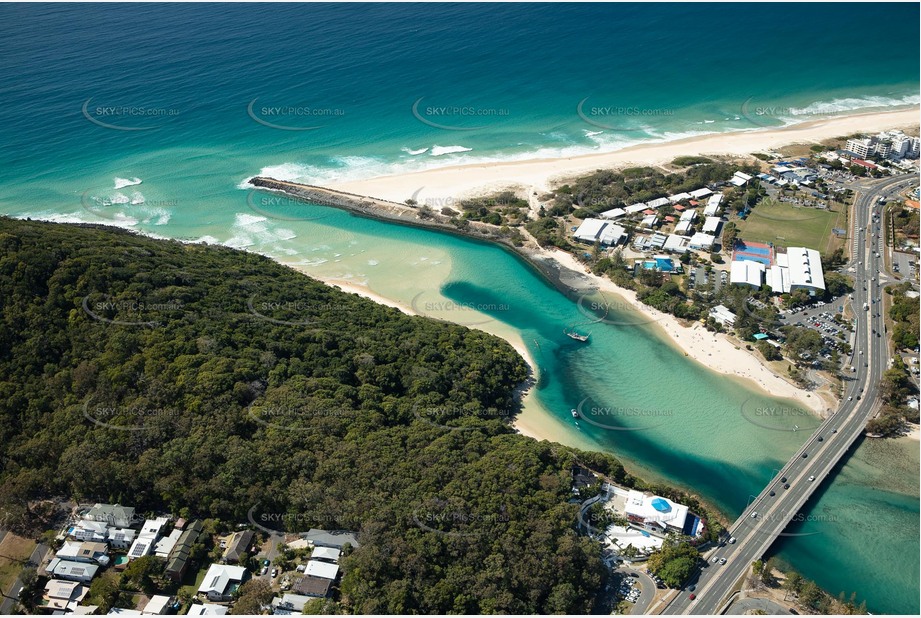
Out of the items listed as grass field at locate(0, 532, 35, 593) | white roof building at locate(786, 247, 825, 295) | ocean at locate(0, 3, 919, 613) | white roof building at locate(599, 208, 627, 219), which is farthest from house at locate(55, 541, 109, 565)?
white roof building at locate(786, 247, 825, 295)

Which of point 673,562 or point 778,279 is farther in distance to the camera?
point 778,279

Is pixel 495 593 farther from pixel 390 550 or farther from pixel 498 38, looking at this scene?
pixel 498 38

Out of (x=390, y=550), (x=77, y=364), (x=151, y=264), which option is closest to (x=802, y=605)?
(x=390, y=550)

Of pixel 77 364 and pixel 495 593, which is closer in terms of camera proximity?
pixel 495 593

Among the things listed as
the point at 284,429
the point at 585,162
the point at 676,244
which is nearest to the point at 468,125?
the point at 585,162

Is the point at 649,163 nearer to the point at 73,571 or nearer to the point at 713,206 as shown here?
the point at 713,206

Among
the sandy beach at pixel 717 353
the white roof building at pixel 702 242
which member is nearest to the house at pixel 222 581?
the sandy beach at pixel 717 353
